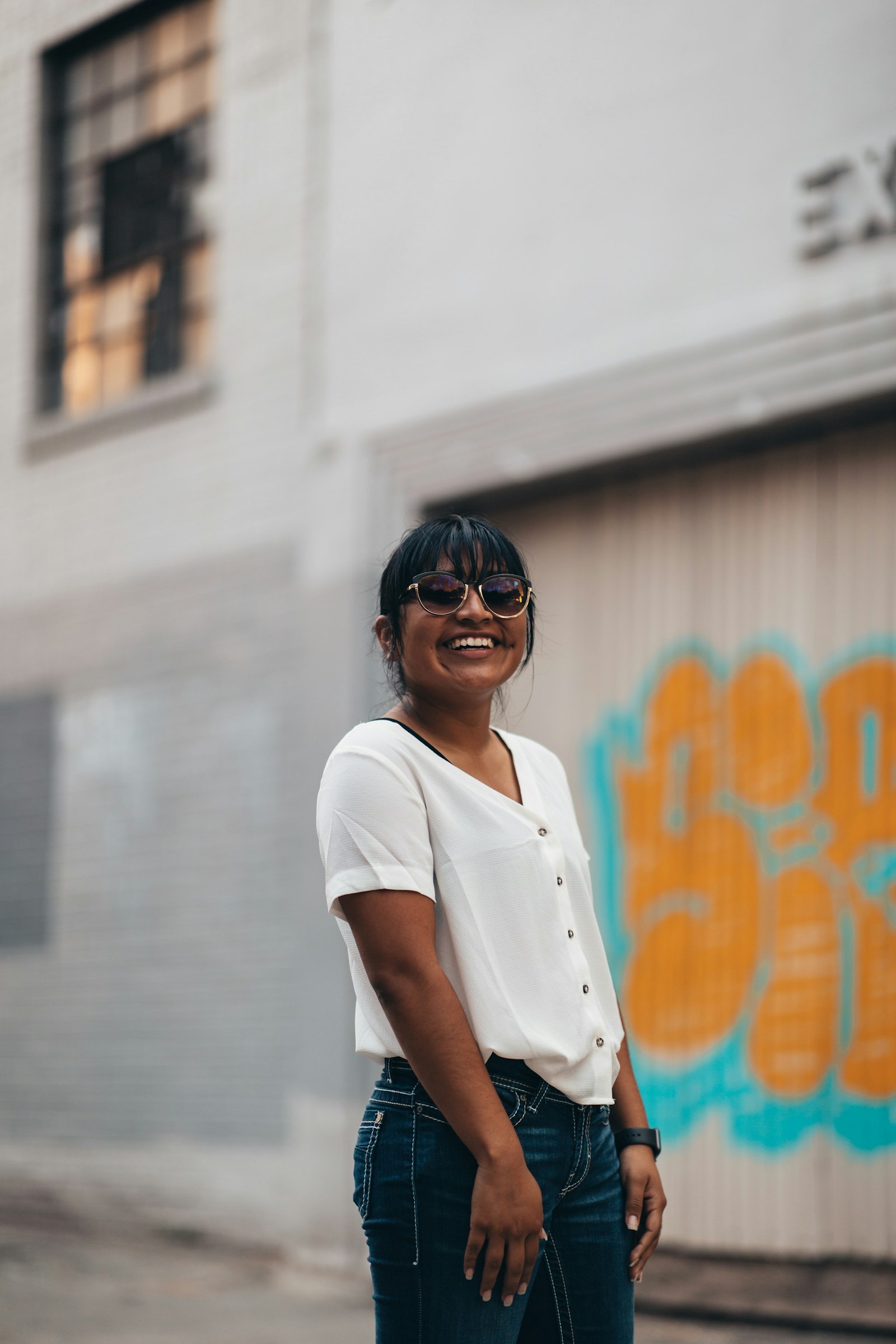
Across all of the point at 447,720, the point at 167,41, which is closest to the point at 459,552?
the point at 447,720

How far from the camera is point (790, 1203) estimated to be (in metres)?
5.13

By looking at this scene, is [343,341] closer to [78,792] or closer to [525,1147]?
[78,792]

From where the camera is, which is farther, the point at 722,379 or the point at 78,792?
the point at 78,792

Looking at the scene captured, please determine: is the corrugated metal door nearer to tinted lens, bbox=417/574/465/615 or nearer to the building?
the building

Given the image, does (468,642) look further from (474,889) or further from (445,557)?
(474,889)

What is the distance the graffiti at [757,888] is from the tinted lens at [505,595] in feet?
10.8

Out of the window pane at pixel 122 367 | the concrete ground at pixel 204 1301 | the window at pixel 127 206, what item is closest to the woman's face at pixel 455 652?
the concrete ground at pixel 204 1301

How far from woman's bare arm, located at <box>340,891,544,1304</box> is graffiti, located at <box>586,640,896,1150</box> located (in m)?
3.47

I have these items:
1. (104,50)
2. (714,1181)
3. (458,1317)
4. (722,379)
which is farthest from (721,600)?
(104,50)

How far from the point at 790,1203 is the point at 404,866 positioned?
3813mm

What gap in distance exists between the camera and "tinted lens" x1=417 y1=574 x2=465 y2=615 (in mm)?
2133

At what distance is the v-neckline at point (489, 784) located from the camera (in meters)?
2.07

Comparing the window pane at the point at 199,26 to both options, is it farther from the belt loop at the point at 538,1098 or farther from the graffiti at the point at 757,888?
the belt loop at the point at 538,1098

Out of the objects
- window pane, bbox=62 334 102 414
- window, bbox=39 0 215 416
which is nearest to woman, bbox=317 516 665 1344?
window, bbox=39 0 215 416
